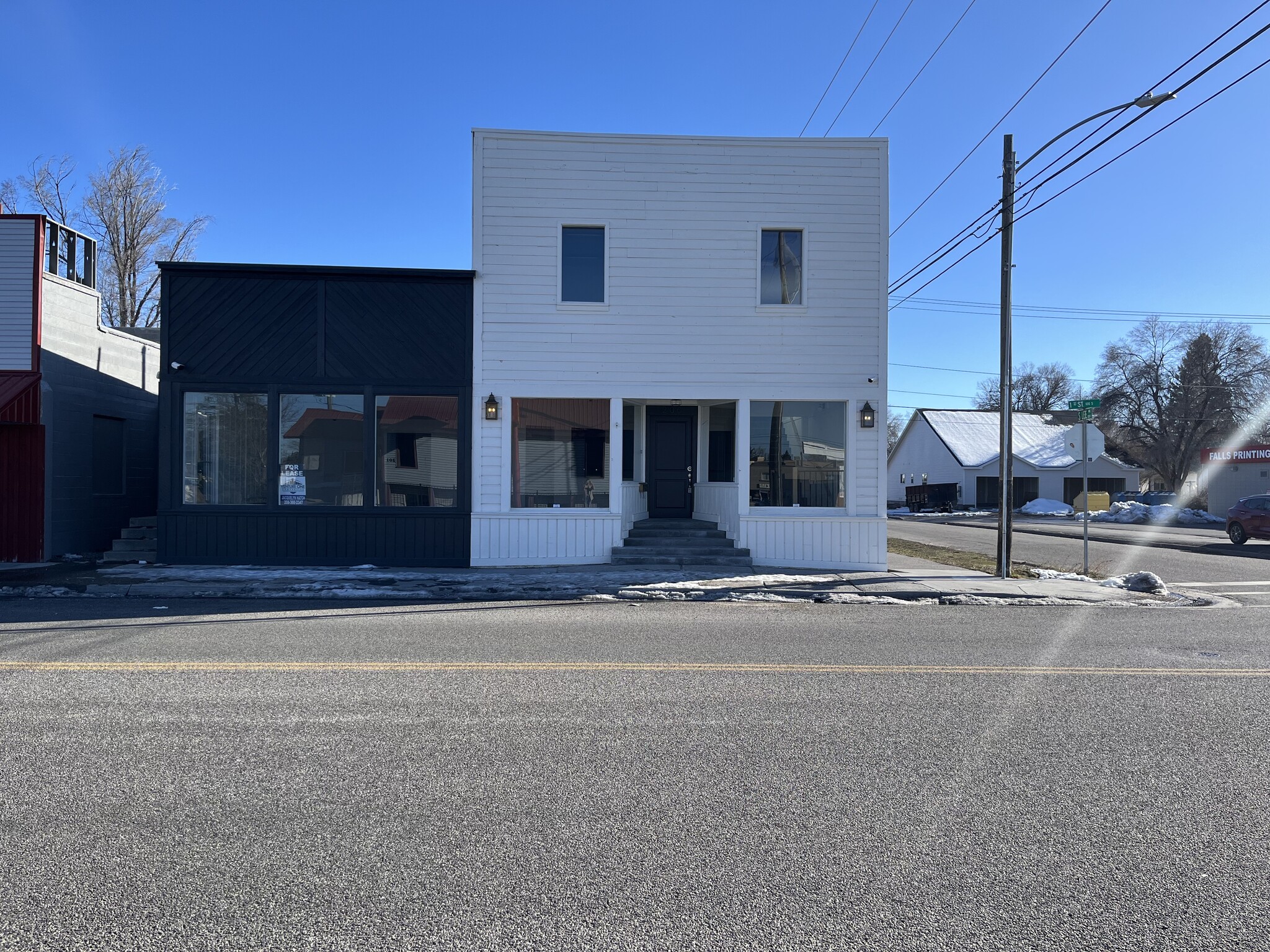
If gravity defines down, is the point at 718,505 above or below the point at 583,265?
below

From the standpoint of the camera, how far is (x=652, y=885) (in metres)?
3.21

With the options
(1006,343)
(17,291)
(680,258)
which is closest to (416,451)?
(680,258)

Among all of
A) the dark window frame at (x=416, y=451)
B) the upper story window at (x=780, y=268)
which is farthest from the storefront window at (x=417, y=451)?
the upper story window at (x=780, y=268)

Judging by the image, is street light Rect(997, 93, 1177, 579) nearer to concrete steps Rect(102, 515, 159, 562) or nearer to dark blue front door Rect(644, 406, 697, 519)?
dark blue front door Rect(644, 406, 697, 519)

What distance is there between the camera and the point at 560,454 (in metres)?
14.9

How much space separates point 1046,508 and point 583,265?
4012 cm

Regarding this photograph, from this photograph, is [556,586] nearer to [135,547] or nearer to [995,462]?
[135,547]

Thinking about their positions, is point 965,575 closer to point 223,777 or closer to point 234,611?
point 234,611

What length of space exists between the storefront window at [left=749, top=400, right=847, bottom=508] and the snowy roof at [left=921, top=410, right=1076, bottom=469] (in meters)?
38.8

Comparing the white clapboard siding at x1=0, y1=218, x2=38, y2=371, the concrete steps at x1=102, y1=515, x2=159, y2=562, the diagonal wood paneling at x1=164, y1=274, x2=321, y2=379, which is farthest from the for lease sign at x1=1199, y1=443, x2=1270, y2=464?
the white clapboard siding at x1=0, y1=218, x2=38, y2=371

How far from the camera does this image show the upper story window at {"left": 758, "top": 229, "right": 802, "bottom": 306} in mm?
15016

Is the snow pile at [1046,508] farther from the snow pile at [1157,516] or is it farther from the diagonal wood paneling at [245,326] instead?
the diagonal wood paneling at [245,326]

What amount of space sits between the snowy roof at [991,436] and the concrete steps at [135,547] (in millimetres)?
45451

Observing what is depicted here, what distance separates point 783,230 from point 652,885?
531 inches
